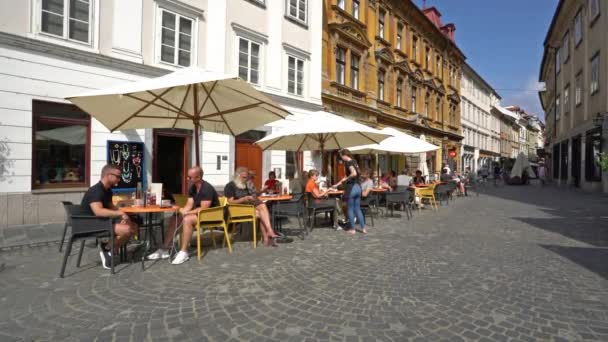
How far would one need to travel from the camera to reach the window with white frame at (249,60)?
39.0 ft

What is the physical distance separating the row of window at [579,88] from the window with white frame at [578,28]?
6.25ft

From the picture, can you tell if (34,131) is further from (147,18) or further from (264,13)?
(264,13)

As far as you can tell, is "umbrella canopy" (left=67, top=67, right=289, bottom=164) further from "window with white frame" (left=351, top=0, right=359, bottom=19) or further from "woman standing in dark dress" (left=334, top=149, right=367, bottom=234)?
"window with white frame" (left=351, top=0, right=359, bottom=19)

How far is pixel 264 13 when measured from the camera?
1260cm

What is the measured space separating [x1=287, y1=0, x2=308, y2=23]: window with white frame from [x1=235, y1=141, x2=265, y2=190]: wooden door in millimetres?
5400

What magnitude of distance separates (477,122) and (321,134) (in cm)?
3937

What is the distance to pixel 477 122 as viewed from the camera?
42375mm

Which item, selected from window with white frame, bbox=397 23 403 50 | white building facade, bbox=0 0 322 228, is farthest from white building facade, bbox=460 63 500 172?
white building facade, bbox=0 0 322 228

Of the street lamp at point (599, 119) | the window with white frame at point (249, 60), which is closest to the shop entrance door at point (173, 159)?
the window with white frame at point (249, 60)

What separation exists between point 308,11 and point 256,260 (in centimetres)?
1219

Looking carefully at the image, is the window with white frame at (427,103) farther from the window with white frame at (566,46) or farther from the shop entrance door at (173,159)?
the shop entrance door at (173,159)

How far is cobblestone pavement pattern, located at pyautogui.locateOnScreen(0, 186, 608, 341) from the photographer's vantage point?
9.66 feet

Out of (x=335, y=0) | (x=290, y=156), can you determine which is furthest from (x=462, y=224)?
(x=335, y=0)

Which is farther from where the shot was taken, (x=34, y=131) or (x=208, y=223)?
(x=34, y=131)
